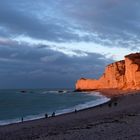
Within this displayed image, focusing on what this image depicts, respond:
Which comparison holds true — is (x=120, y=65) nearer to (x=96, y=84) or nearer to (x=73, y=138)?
(x=96, y=84)

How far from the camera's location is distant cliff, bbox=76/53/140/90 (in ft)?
353

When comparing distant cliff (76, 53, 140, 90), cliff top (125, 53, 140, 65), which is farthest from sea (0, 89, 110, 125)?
cliff top (125, 53, 140, 65)

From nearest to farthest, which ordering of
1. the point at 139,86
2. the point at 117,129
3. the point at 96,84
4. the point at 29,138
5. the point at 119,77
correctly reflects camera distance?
the point at 117,129 < the point at 29,138 < the point at 139,86 < the point at 119,77 < the point at 96,84

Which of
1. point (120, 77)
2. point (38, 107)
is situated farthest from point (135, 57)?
point (38, 107)

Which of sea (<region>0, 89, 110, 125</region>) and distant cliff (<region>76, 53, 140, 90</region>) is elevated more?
distant cliff (<region>76, 53, 140, 90</region>)

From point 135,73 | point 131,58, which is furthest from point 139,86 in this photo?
point 131,58

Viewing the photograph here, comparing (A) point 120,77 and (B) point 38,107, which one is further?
(A) point 120,77

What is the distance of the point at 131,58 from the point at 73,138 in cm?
10209

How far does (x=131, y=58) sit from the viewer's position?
379ft

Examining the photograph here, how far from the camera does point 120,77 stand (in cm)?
13238

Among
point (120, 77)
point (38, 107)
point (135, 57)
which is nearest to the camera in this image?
point (38, 107)

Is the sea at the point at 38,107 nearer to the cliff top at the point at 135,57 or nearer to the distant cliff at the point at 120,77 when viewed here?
the distant cliff at the point at 120,77

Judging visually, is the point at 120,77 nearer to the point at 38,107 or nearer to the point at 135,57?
the point at 135,57

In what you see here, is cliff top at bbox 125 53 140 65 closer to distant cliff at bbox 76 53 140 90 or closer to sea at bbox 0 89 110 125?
distant cliff at bbox 76 53 140 90
